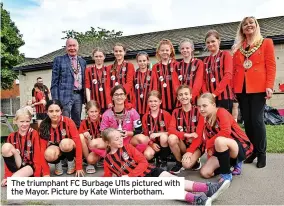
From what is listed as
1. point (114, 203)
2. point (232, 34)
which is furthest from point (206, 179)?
point (232, 34)

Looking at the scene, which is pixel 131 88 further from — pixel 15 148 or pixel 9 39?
pixel 9 39

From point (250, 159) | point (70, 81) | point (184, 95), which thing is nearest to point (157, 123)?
point (184, 95)

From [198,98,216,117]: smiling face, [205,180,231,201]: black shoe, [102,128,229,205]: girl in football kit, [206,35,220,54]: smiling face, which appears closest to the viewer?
[205,180,231,201]: black shoe

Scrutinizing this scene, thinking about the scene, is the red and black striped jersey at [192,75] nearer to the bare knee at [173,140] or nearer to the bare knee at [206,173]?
the bare knee at [173,140]

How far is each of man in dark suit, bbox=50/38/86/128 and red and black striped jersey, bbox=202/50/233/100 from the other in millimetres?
2195

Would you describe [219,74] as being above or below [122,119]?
above

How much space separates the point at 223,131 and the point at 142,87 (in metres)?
1.76

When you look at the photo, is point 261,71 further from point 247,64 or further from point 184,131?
point 184,131

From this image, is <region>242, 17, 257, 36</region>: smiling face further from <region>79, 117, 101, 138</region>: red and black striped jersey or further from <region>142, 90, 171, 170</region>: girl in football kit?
<region>79, 117, 101, 138</region>: red and black striped jersey

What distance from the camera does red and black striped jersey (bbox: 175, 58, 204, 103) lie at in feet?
17.0

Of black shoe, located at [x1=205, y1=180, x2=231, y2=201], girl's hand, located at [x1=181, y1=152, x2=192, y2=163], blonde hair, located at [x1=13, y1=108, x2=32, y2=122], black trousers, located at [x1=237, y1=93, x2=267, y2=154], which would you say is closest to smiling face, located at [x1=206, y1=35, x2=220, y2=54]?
black trousers, located at [x1=237, y1=93, x2=267, y2=154]

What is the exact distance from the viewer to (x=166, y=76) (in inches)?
216

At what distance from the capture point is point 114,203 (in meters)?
3.66

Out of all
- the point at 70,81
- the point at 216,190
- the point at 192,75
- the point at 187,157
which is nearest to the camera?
the point at 216,190
